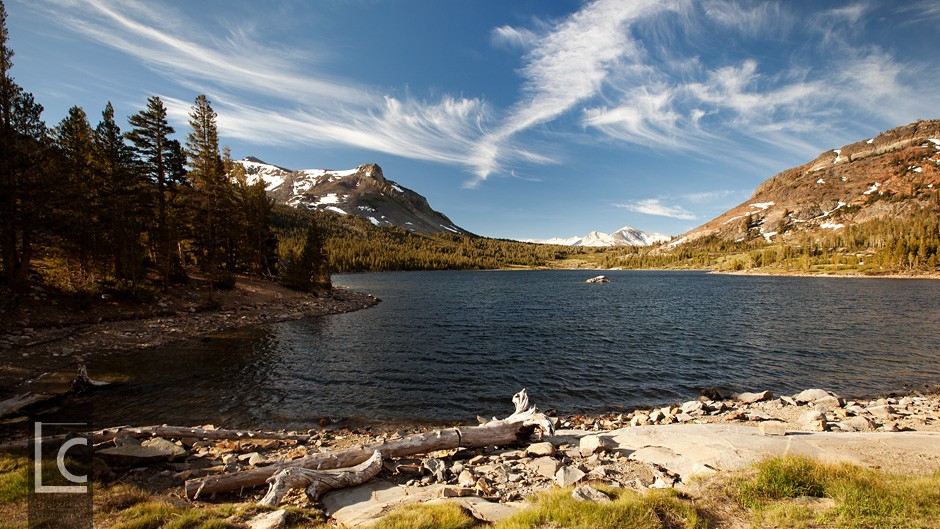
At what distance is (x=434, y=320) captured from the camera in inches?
2116

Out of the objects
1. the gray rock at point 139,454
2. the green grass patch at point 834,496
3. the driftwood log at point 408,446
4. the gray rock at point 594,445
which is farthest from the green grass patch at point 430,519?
the gray rock at point 139,454

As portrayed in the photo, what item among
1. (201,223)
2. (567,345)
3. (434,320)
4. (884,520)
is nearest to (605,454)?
(884,520)

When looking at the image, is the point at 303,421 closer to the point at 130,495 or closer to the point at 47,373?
the point at 130,495

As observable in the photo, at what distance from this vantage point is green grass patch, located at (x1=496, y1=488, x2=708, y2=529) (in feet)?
23.6

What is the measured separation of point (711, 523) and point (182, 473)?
15335mm

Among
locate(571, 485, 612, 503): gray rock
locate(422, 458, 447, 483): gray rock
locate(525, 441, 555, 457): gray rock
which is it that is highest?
locate(571, 485, 612, 503): gray rock

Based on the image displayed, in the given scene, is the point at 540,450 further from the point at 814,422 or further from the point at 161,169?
the point at 161,169

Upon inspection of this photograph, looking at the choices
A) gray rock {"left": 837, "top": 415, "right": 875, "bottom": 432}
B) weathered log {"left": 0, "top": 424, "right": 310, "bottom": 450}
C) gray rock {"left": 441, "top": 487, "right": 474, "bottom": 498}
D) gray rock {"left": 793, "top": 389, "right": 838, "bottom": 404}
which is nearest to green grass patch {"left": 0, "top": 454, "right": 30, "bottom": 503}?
weathered log {"left": 0, "top": 424, "right": 310, "bottom": 450}

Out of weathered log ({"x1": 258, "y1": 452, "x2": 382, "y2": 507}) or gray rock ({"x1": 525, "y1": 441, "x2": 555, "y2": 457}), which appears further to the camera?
gray rock ({"x1": 525, "y1": 441, "x2": 555, "y2": 457})

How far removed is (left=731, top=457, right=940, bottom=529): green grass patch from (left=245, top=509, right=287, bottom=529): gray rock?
10489 millimetres

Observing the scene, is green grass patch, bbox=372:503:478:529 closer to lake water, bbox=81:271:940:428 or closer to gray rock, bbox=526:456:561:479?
gray rock, bbox=526:456:561:479

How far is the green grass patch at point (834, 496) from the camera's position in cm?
710

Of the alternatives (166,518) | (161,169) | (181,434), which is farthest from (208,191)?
(166,518)

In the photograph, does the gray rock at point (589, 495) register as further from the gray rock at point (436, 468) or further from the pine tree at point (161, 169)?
the pine tree at point (161, 169)
